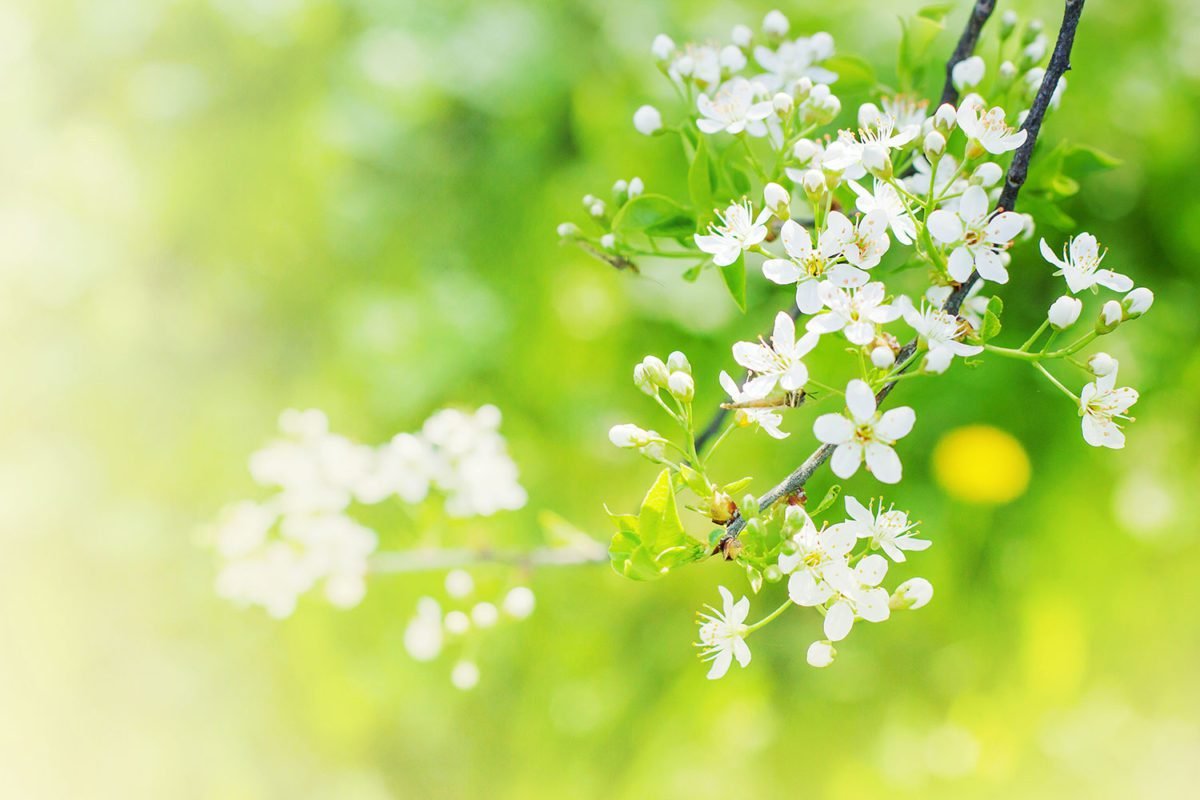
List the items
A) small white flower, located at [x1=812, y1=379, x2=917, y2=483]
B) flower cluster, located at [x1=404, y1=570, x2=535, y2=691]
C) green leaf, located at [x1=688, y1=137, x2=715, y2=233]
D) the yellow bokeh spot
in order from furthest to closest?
1. the yellow bokeh spot
2. flower cluster, located at [x1=404, y1=570, x2=535, y2=691]
3. green leaf, located at [x1=688, y1=137, x2=715, y2=233]
4. small white flower, located at [x1=812, y1=379, x2=917, y2=483]

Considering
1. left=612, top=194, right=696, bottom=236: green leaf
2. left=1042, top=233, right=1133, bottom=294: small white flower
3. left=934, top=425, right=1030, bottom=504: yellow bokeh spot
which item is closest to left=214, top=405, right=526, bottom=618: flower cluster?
left=612, top=194, right=696, bottom=236: green leaf

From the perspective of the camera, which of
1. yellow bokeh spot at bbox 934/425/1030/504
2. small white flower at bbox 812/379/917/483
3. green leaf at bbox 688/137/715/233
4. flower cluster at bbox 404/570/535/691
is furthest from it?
yellow bokeh spot at bbox 934/425/1030/504

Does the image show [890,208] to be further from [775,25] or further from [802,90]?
[775,25]

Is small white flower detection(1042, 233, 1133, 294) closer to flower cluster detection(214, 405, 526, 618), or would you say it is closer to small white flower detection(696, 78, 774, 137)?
small white flower detection(696, 78, 774, 137)

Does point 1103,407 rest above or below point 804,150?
below

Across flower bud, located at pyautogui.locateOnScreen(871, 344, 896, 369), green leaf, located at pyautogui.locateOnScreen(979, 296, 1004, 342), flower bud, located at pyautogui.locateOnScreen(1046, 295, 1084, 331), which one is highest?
flower bud, located at pyautogui.locateOnScreen(1046, 295, 1084, 331)

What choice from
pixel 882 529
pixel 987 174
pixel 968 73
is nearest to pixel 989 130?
pixel 987 174

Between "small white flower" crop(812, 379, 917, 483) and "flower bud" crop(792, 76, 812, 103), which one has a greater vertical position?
"flower bud" crop(792, 76, 812, 103)
